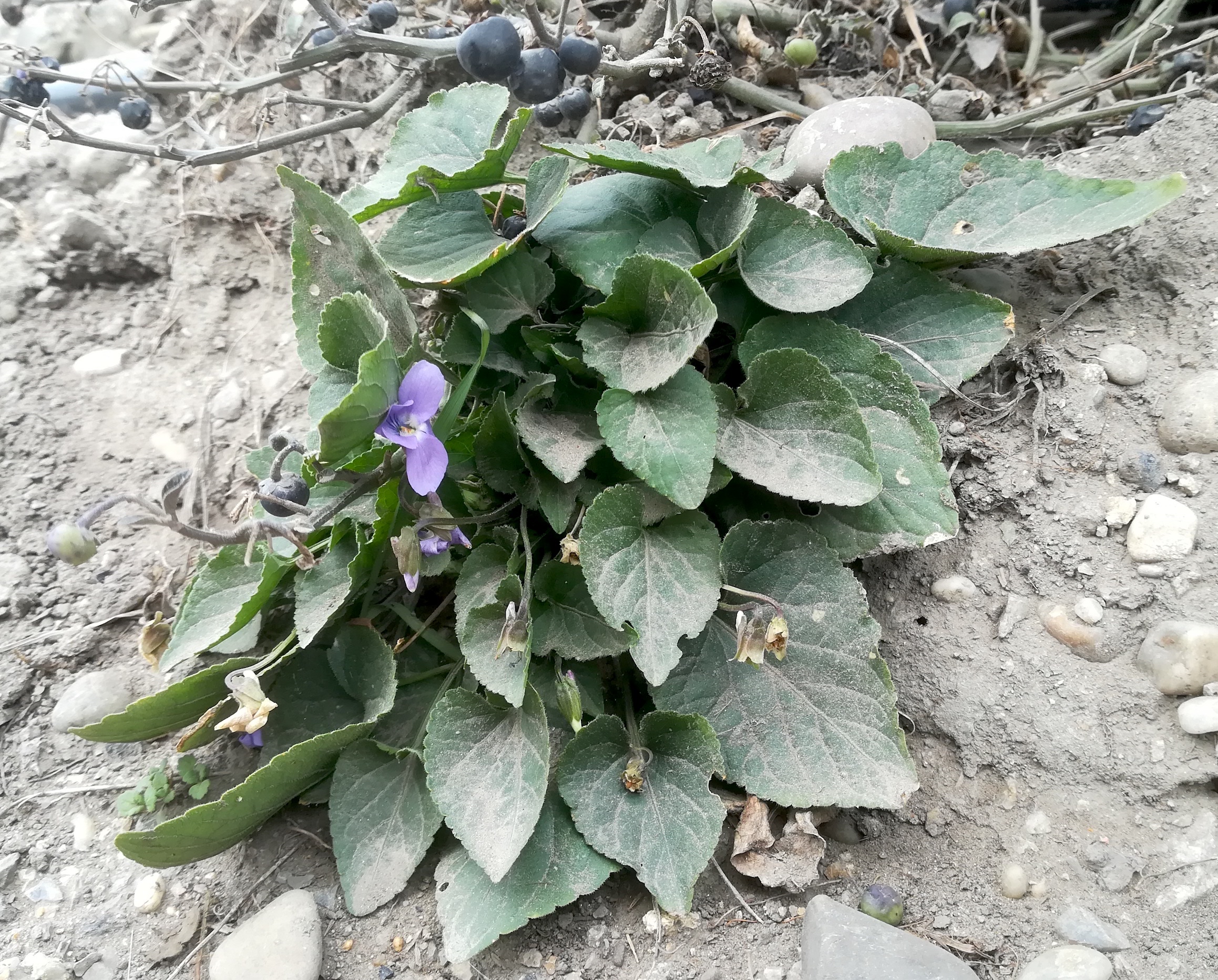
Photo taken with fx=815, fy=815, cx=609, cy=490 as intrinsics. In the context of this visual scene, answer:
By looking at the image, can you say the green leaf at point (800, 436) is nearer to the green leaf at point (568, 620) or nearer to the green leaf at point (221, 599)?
the green leaf at point (568, 620)

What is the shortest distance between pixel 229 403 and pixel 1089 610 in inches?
82.8

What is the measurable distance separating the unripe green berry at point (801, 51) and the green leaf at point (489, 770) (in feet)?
5.93

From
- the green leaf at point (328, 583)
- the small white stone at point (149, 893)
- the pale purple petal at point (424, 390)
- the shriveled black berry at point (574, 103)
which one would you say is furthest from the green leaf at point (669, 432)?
the small white stone at point (149, 893)

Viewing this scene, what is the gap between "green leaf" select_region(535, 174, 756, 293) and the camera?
5.02 ft

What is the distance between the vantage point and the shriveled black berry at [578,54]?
5.45 feet

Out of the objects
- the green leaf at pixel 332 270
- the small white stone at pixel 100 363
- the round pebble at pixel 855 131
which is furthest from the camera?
the small white stone at pixel 100 363

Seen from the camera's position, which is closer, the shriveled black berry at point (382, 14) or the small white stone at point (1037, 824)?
the small white stone at point (1037, 824)

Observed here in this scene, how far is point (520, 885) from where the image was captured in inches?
52.0

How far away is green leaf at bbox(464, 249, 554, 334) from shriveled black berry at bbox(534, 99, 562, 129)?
0.64 m

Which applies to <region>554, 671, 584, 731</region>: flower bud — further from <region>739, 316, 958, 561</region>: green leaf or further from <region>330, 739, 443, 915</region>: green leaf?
<region>739, 316, 958, 561</region>: green leaf

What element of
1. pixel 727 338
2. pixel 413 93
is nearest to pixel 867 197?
pixel 727 338

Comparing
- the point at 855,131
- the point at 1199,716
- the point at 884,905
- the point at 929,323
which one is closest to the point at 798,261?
the point at 929,323

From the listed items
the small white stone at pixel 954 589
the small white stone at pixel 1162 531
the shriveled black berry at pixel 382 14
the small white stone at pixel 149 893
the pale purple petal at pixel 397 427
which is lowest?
the small white stone at pixel 149 893

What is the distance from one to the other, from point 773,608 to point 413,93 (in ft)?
6.13
